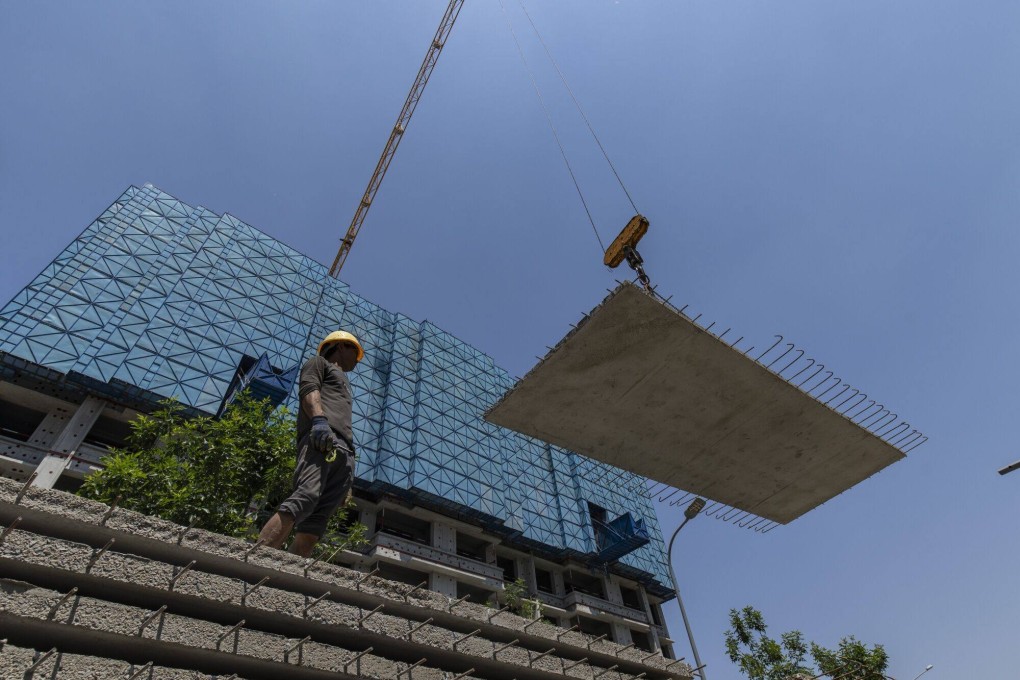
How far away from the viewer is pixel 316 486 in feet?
11.4

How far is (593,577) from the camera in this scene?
1496 inches

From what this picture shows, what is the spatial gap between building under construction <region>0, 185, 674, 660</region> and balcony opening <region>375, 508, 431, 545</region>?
0.36 ft

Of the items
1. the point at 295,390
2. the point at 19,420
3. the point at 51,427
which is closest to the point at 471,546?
the point at 295,390

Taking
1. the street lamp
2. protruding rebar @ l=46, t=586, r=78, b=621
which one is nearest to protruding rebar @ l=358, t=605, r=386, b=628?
protruding rebar @ l=46, t=586, r=78, b=621

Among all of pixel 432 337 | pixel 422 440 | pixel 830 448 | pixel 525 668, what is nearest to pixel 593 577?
pixel 422 440

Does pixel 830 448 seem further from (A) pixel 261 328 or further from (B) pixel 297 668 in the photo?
(A) pixel 261 328

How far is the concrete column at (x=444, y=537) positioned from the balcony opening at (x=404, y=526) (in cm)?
55

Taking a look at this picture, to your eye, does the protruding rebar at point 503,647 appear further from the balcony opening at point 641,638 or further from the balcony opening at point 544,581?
the balcony opening at point 641,638

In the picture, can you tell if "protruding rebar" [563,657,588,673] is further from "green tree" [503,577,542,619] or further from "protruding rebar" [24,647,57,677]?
"green tree" [503,577,542,619]

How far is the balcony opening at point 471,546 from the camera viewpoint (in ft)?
107

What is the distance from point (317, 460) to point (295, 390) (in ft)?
84.9

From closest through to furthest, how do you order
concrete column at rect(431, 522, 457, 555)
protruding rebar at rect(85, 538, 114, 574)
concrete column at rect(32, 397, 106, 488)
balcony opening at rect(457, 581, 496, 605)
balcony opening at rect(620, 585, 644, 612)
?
protruding rebar at rect(85, 538, 114, 574), concrete column at rect(32, 397, 106, 488), balcony opening at rect(457, 581, 496, 605), concrete column at rect(431, 522, 457, 555), balcony opening at rect(620, 585, 644, 612)

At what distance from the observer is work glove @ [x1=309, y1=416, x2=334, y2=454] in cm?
346

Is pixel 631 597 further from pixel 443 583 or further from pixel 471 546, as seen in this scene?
pixel 443 583
